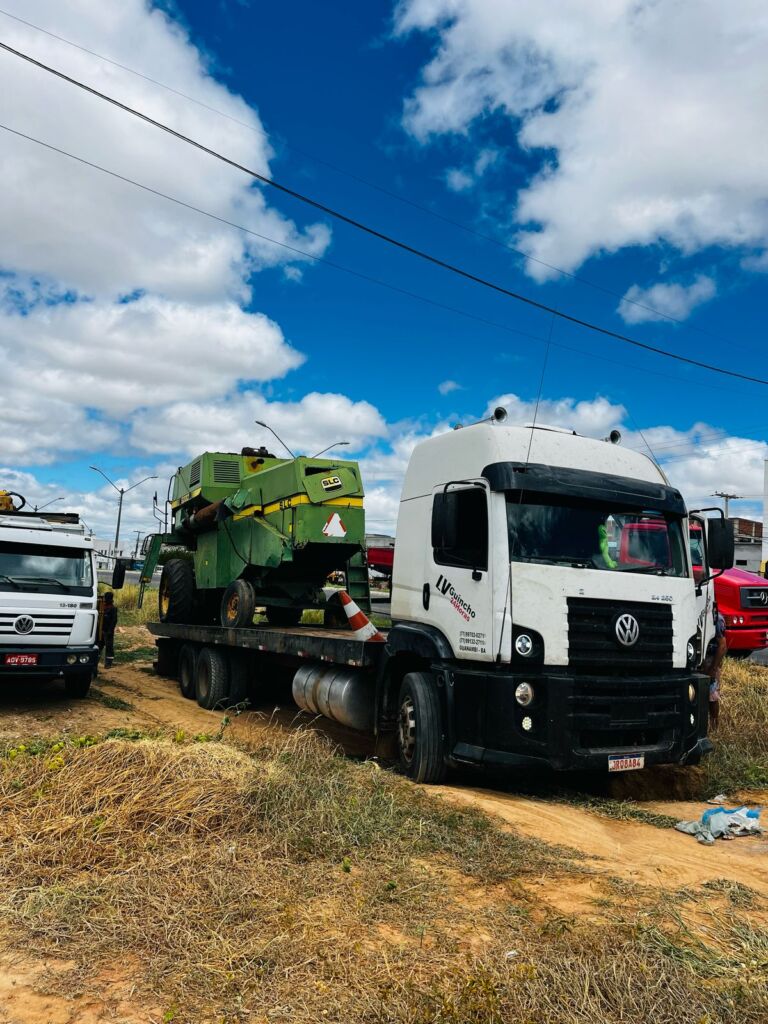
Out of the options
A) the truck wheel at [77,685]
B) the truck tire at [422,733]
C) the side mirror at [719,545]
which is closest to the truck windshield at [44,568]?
the truck wheel at [77,685]

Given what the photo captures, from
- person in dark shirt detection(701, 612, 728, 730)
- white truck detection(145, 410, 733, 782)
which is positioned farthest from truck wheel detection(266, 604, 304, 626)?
person in dark shirt detection(701, 612, 728, 730)

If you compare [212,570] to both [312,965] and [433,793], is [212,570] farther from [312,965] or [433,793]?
[312,965]

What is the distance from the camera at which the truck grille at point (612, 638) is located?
6.57 metres

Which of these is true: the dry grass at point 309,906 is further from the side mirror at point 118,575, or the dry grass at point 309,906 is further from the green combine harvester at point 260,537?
the side mirror at point 118,575

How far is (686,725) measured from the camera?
22.7 ft

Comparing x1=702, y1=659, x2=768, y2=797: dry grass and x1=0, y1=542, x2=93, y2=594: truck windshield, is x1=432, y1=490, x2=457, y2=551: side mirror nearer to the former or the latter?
x1=702, y1=659, x2=768, y2=797: dry grass

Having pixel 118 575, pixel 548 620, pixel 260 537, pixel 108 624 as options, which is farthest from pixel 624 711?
pixel 108 624

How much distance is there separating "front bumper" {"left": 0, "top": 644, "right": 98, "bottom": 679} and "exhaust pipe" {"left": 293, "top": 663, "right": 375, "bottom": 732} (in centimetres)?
332

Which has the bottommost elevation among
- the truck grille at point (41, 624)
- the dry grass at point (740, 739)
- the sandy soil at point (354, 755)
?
the sandy soil at point (354, 755)

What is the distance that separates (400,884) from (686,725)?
348cm

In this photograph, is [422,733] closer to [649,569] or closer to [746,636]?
[649,569]

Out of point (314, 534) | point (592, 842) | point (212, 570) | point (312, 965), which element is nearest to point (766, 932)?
point (592, 842)

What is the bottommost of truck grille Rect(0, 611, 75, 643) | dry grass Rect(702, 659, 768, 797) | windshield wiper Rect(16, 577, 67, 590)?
dry grass Rect(702, 659, 768, 797)

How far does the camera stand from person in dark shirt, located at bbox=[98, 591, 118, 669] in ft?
50.3
